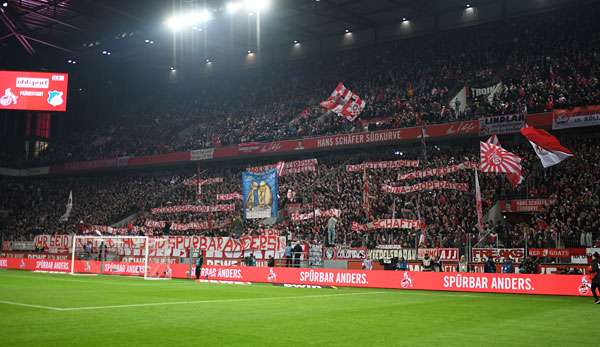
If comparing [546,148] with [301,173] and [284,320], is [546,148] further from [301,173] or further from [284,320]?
[284,320]

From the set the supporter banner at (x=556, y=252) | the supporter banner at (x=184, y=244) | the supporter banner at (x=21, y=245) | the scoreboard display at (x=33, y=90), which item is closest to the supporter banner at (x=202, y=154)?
the supporter banner at (x=184, y=244)

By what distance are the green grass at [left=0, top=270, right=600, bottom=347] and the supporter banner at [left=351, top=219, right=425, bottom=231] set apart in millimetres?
11955

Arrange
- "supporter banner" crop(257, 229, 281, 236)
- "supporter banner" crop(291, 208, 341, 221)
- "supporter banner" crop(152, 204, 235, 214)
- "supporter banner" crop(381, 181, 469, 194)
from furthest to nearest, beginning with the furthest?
"supporter banner" crop(152, 204, 235, 214) → "supporter banner" crop(291, 208, 341, 221) → "supporter banner" crop(257, 229, 281, 236) → "supporter banner" crop(381, 181, 469, 194)

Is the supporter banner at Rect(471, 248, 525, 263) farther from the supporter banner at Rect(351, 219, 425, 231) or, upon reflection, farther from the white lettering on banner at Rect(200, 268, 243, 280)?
the white lettering on banner at Rect(200, 268, 243, 280)

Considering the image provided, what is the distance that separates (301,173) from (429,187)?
37.4 feet

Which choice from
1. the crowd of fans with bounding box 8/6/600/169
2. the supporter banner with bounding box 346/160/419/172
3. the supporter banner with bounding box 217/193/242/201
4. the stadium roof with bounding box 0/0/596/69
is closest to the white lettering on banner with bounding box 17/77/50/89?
the stadium roof with bounding box 0/0/596/69

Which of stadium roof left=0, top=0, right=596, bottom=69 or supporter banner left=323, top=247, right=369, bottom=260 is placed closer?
supporter banner left=323, top=247, right=369, bottom=260

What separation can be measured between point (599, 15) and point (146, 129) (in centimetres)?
4166

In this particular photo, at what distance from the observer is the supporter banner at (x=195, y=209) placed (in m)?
43.6

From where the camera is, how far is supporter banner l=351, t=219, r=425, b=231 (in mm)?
32397

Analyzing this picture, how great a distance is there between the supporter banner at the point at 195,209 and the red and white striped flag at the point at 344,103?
992cm

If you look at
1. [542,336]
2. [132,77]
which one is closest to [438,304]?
[542,336]

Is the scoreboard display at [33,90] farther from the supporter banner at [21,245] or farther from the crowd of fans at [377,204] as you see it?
the supporter banner at [21,245]

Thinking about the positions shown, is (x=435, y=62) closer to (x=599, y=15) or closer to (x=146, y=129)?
(x=599, y=15)
